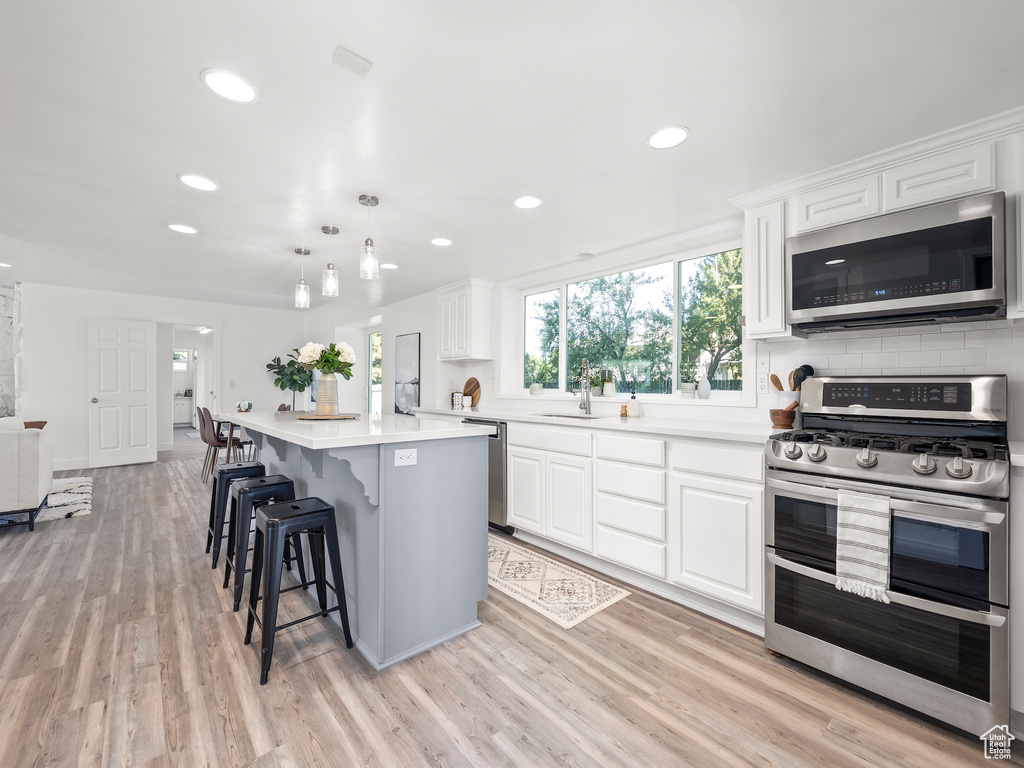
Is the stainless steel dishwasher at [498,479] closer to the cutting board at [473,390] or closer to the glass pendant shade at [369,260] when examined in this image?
the cutting board at [473,390]

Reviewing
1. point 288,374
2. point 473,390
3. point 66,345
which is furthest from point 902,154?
point 66,345

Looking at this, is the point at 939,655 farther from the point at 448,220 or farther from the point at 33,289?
the point at 33,289

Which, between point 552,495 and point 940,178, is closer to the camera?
point 940,178

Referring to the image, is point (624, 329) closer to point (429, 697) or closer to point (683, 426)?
point (683, 426)

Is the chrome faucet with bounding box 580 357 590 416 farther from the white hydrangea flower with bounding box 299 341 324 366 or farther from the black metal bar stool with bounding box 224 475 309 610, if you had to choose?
the black metal bar stool with bounding box 224 475 309 610

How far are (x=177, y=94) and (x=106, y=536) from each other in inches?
135

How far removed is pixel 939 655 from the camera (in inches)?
64.4

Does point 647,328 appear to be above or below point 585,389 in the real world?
above

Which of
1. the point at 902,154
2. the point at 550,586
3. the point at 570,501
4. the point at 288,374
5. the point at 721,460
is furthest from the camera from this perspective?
the point at 288,374

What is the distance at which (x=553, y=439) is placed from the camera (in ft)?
10.7

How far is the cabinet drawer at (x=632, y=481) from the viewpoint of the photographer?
8.63ft

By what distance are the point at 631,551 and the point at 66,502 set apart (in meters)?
5.11

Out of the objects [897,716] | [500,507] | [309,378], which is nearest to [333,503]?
[500,507]

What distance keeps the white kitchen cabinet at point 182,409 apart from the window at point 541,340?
34.7ft
